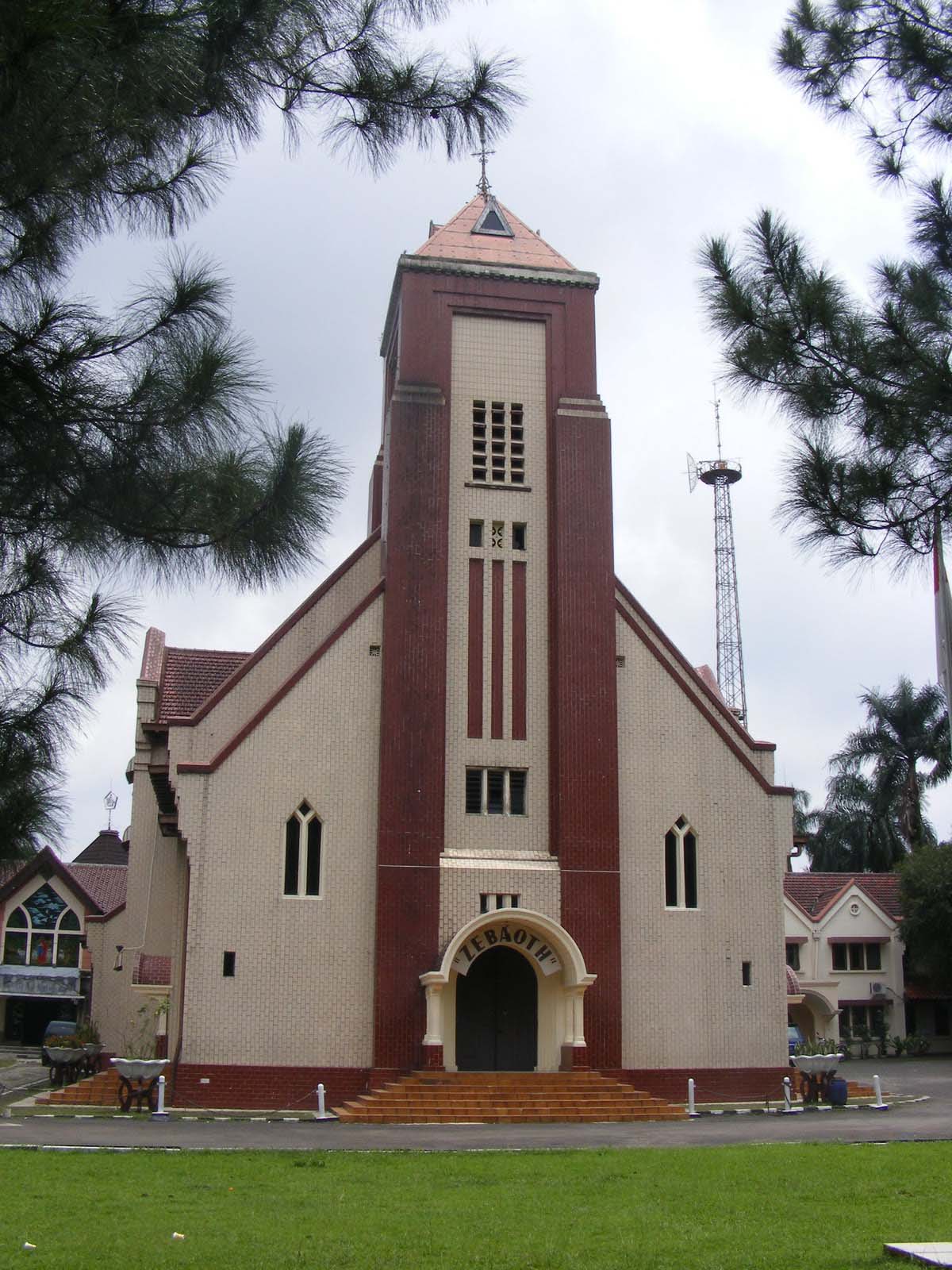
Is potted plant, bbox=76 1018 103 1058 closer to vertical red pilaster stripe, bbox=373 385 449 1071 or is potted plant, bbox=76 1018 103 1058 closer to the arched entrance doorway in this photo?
vertical red pilaster stripe, bbox=373 385 449 1071

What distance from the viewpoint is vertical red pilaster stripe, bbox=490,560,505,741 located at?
30328 mm

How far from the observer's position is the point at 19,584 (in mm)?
9586

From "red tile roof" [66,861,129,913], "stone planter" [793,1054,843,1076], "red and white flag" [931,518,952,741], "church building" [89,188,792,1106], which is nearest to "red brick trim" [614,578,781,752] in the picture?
"church building" [89,188,792,1106]

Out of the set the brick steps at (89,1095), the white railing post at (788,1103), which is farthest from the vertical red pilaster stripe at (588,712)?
the brick steps at (89,1095)

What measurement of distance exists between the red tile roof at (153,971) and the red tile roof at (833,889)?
33067 millimetres

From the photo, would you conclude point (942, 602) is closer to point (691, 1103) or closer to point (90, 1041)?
point (691, 1103)

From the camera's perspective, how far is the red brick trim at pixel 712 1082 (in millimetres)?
28469

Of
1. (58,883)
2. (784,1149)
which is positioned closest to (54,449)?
(784,1149)

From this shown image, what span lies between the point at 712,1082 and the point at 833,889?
3249 centimetres

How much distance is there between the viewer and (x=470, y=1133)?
74.2 ft

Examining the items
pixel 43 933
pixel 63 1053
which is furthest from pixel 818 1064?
pixel 43 933

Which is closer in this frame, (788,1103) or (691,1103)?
(691,1103)

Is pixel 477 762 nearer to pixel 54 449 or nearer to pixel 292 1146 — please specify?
pixel 292 1146

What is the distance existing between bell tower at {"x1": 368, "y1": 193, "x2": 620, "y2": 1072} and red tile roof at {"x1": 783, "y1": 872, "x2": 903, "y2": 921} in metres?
30.2
